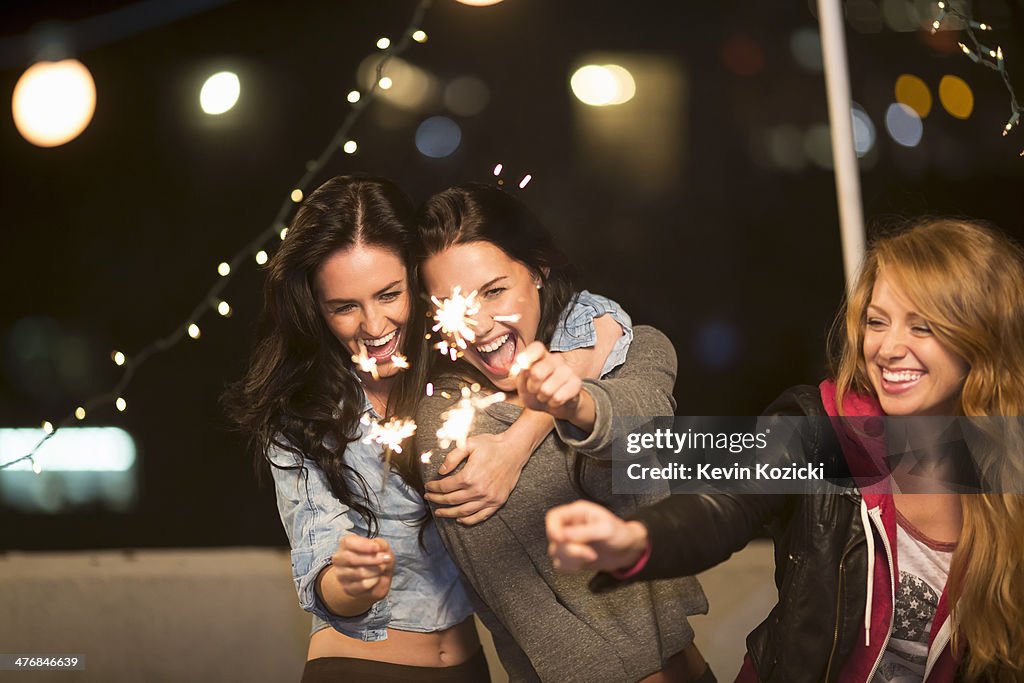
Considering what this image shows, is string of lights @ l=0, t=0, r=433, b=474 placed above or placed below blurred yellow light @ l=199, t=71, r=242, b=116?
below

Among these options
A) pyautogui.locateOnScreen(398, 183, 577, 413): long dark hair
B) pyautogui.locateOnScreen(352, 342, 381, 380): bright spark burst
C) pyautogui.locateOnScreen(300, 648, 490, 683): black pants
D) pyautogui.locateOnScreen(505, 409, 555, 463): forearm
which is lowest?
pyautogui.locateOnScreen(300, 648, 490, 683): black pants

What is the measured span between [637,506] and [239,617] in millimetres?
870

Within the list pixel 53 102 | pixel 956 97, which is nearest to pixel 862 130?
pixel 956 97

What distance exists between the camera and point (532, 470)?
170 cm

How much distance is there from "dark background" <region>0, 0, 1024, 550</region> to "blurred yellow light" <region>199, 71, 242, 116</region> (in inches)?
0.8

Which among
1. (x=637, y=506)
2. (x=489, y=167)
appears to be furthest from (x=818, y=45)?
(x=637, y=506)

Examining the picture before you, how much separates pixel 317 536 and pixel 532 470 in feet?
1.38

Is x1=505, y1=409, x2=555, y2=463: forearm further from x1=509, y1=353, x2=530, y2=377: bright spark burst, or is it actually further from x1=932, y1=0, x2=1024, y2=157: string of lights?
x1=932, y1=0, x2=1024, y2=157: string of lights

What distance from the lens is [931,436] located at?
1.66 m

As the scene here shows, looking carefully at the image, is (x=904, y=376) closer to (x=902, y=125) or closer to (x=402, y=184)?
(x=902, y=125)

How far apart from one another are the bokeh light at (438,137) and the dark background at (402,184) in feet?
0.06

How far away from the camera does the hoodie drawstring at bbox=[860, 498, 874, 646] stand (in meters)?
1.54

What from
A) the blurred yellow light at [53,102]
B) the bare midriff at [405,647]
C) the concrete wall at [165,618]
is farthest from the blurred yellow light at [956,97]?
the blurred yellow light at [53,102]

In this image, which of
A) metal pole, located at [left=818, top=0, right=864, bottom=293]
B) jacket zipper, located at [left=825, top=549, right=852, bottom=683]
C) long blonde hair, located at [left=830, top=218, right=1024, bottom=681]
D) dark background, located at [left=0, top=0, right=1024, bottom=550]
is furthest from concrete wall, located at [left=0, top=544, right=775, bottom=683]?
metal pole, located at [left=818, top=0, right=864, bottom=293]
